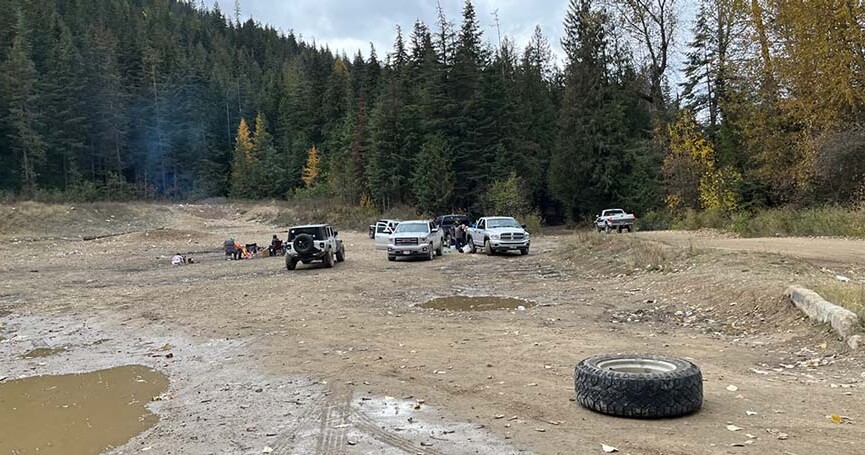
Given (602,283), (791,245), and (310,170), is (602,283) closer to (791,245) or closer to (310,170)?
(791,245)

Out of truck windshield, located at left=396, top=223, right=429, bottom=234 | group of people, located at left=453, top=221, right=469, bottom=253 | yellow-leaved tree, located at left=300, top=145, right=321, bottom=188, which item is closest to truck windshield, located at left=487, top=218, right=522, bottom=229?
truck windshield, located at left=396, top=223, right=429, bottom=234

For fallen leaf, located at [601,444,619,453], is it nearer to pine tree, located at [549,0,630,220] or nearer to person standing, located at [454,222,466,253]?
person standing, located at [454,222,466,253]

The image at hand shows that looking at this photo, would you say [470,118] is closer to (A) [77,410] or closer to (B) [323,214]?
(B) [323,214]

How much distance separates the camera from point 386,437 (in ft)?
19.0

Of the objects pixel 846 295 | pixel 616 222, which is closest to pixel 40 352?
pixel 846 295

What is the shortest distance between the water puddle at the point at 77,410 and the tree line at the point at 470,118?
86.6 ft

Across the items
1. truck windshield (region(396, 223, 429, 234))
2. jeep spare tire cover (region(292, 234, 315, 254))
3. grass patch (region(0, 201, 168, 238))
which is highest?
grass patch (region(0, 201, 168, 238))

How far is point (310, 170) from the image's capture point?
99.6 m

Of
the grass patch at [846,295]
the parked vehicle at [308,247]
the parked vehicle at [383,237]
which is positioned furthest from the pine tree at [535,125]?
the grass patch at [846,295]

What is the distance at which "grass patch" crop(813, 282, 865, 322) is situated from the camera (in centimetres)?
888

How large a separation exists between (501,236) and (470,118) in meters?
36.5

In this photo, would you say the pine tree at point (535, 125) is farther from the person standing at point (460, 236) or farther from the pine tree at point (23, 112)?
the pine tree at point (23, 112)

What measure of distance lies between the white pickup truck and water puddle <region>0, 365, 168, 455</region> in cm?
1980

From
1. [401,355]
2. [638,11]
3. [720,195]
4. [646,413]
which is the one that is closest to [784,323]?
[646,413]
